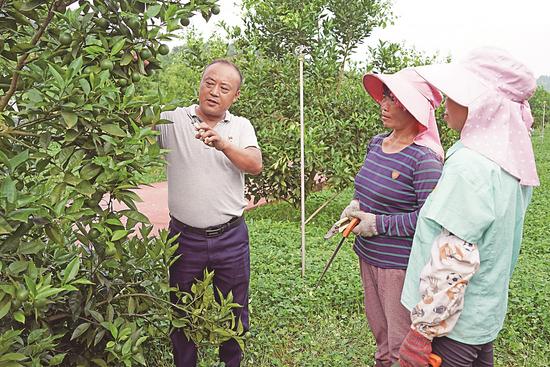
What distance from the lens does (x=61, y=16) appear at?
1597 millimetres

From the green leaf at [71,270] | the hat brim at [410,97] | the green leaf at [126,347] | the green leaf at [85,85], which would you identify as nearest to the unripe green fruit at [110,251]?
the green leaf at [71,270]

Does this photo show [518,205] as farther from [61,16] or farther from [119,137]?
[61,16]

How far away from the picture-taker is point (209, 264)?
2.51 meters

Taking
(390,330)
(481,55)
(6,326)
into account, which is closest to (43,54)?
(6,326)

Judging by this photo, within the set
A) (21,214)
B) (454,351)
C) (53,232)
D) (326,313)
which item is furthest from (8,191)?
(326,313)

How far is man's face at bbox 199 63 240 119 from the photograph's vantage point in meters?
2.41

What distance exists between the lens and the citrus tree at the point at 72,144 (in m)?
1.54

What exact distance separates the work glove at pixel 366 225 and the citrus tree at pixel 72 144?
97 centimetres

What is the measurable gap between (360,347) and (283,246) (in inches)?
95.5

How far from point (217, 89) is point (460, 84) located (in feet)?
3.39

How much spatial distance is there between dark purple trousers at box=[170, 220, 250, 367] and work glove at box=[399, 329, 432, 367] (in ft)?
3.13

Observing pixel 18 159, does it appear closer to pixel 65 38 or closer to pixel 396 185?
pixel 65 38

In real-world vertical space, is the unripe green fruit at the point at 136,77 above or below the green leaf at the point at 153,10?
below

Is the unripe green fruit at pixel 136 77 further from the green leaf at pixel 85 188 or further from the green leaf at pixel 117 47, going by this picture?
the green leaf at pixel 85 188
